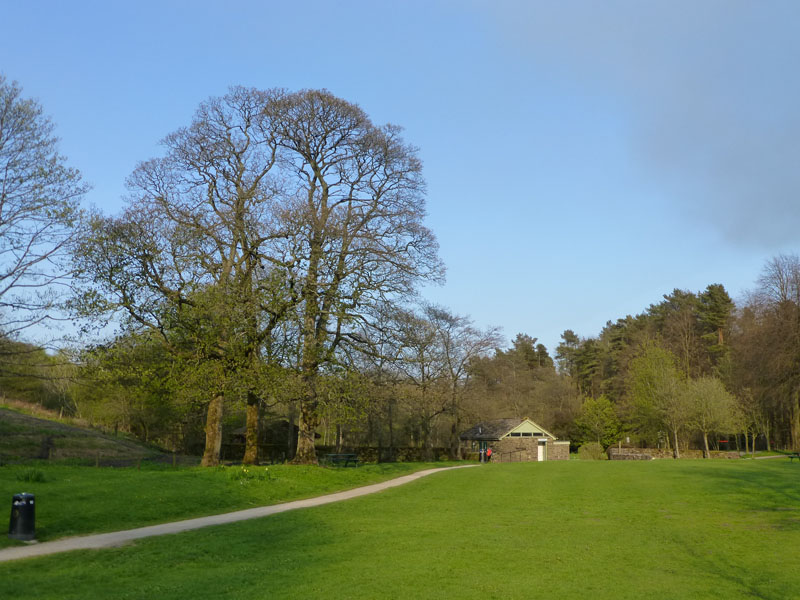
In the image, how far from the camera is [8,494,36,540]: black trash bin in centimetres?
1268

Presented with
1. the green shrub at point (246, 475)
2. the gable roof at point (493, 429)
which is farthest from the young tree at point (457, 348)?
the green shrub at point (246, 475)

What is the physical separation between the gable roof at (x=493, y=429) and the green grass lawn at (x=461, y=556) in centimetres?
4239

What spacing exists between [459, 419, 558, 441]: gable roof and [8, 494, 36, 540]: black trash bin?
5415cm

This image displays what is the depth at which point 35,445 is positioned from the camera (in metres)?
31.0

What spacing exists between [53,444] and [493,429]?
43.8 m

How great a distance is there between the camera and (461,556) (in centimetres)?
1187

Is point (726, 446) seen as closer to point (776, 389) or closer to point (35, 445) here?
point (776, 389)

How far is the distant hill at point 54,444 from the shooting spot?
2892 cm

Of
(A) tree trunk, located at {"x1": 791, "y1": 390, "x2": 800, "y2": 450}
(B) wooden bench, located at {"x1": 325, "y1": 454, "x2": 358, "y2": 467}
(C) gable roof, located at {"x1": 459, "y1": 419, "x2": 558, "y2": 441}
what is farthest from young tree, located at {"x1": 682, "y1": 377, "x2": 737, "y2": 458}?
(B) wooden bench, located at {"x1": 325, "y1": 454, "x2": 358, "y2": 467}

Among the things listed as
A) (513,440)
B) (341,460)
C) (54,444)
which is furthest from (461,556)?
(513,440)

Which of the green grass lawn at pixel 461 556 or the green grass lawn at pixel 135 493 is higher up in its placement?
the green grass lawn at pixel 135 493

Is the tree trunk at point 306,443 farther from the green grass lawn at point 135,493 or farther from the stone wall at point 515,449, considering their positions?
the stone wall at point 515,449

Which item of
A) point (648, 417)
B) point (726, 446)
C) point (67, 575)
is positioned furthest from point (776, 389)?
point (67, 575)

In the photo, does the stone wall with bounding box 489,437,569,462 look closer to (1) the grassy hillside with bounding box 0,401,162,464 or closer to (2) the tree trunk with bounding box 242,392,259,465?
(1) the grassy hillside with bounding box 0,401,162,464
